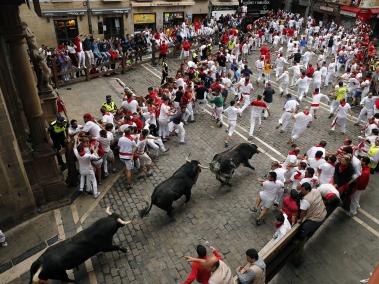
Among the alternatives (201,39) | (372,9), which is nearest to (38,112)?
(201,39)

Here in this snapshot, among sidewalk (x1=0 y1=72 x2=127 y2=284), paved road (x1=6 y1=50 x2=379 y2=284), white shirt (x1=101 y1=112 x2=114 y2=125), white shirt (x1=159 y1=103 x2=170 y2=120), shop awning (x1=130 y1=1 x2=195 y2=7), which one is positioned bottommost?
sidewalk (x1=0 y1=72 x2=127 y2=284)

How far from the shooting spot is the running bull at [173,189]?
29.6ft

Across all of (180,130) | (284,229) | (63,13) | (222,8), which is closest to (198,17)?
(222,8)

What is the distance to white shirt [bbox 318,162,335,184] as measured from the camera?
9.54 meters

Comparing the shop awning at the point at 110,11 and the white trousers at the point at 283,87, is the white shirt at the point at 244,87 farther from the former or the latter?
the shop awning at the point at 110,11

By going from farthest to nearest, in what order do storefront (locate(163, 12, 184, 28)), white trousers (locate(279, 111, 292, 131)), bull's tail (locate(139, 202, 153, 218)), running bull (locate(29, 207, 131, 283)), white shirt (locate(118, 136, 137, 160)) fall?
1. storefront (locate(163, 12, 184, 28))
2. white trousers (locate(279, 111, 292, 131))
3. white shirt (locate(118, 136, 137, 160))
4. bull's tail (locate(139, 202, 153, 218))
5. running bull (locate(29, 207, 131, 283))

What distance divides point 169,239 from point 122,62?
15244 mm

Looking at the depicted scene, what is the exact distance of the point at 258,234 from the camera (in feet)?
29.9

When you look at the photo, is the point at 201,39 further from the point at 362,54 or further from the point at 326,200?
the point at 326,200

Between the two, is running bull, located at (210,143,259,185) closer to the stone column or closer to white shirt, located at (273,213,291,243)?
white shirt, located at (273,213,291,243)

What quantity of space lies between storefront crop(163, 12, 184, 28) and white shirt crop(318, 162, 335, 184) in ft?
84.2

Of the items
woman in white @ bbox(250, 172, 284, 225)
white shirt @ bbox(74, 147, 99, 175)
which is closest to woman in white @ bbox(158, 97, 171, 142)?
white shirt @ bbox(74, 147, 99, 175)

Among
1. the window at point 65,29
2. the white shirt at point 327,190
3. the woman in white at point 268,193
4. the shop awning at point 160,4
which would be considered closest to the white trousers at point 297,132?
the woman in white at point 268,193

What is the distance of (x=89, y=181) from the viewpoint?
10.3m
